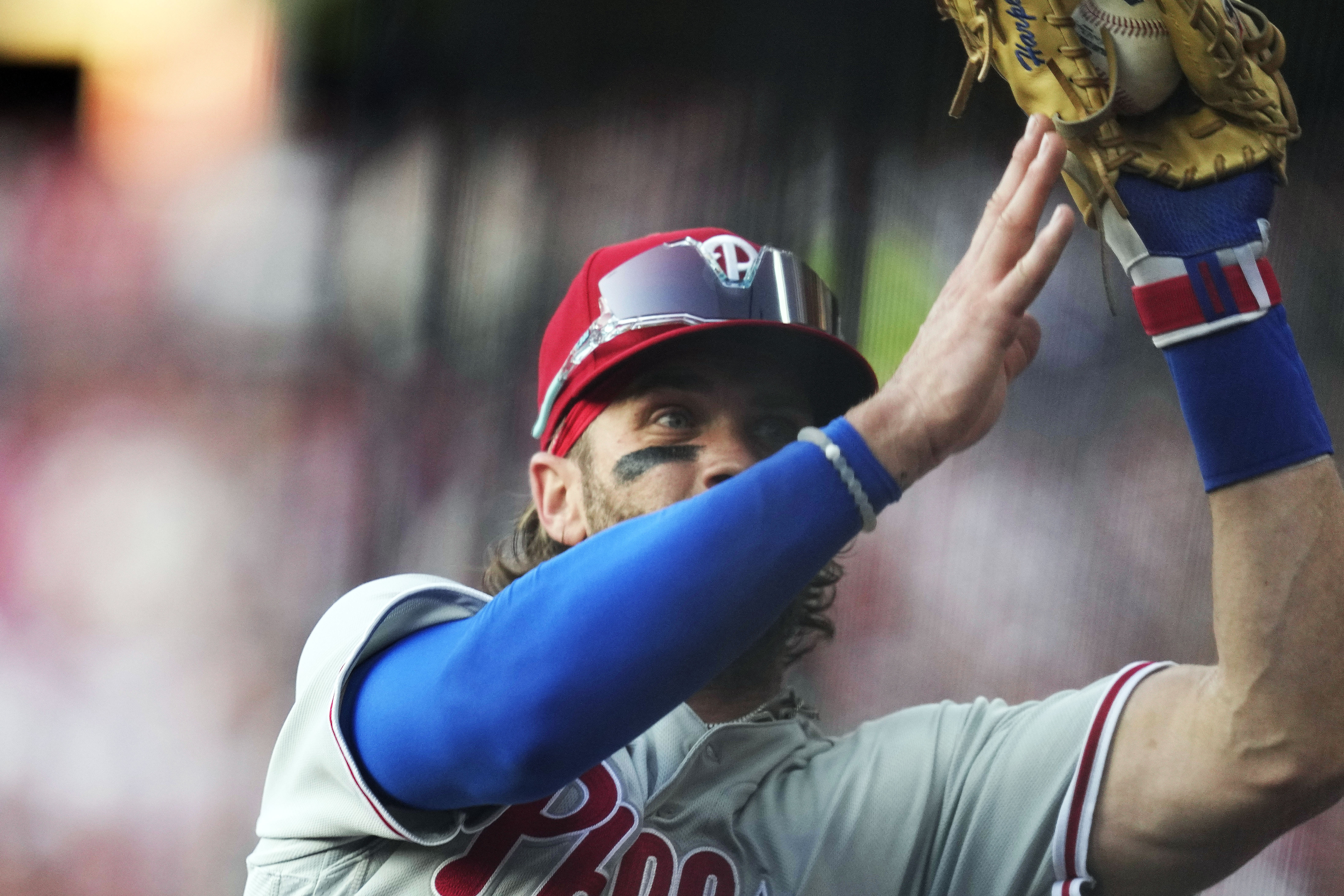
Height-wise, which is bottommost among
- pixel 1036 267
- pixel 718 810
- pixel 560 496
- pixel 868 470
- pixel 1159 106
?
pixel 718 810

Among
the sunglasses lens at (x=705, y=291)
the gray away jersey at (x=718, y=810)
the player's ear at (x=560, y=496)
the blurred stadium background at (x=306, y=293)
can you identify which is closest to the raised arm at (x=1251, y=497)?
the gray away jersey at (x=718, y=810)

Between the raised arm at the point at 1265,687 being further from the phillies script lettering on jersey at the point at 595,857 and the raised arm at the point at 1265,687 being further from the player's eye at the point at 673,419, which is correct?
the player's eye at the point at 673,419

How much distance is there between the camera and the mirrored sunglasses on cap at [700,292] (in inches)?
37.6

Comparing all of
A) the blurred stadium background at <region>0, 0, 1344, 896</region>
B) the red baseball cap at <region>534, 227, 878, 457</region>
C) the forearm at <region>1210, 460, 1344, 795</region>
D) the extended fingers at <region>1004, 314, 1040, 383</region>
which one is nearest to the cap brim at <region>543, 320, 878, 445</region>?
the red baseball cap at <region>534, 227, 878, 457</region>

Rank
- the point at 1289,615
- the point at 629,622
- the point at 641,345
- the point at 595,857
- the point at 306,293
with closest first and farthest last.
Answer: the point at 629,622 < the point at 1289,615 < the point at 595,857 < the point at 641,345 < the point at 306,293

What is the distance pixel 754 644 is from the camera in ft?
2.86

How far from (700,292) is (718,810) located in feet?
1.44

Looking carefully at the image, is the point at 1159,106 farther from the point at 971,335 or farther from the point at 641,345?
the point at 641,345

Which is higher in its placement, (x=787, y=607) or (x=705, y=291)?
(x=705, y=291)

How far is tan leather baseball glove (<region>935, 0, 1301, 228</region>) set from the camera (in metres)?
0.66

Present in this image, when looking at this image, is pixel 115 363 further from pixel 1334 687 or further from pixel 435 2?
pixel 1334 687

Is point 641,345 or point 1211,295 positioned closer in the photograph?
point 1211,295

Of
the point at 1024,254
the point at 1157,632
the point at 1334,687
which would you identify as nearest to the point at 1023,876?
the point at 1334,687

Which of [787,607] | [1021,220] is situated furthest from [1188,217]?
[787,607]
